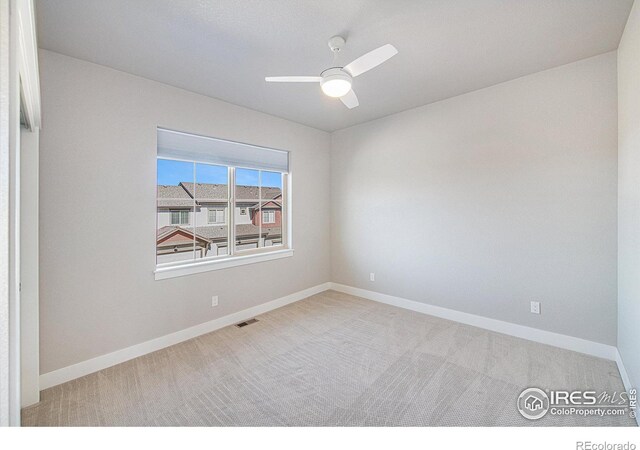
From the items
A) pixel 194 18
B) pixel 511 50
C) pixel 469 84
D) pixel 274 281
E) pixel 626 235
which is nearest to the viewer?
pixel 194 18

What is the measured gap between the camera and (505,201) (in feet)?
9.66

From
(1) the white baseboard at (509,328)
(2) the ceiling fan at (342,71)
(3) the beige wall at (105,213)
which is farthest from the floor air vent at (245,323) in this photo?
(2) the ceiling fan at (342,71)

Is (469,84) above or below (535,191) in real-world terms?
above

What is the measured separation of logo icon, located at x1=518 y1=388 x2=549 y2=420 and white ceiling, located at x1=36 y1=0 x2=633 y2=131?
2703 mm

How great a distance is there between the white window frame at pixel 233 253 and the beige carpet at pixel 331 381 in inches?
29.6

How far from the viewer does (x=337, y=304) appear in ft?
13.0

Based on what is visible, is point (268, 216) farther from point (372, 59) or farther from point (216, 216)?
point (372, 59)

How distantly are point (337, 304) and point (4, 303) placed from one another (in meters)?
3.59

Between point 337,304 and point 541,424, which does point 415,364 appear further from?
point 337,304

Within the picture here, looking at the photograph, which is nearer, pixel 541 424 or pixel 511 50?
pixel 541 424

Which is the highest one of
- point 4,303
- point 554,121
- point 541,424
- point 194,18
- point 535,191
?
point 194,18

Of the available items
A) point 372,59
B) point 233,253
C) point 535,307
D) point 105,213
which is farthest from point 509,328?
point 105,213

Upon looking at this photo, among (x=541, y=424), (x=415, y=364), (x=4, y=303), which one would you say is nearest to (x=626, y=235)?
(x=541, y=424)

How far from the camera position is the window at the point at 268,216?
416cm
